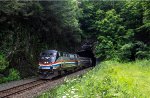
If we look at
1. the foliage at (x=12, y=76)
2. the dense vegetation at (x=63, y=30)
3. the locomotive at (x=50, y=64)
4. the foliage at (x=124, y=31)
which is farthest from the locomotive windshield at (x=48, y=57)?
the foliage at (x=124, y=31)

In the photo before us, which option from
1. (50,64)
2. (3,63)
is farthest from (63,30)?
(3,63)

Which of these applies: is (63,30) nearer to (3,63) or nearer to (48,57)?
(48,57)

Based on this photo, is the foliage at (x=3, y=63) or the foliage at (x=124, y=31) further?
the foliage at (x=124, y=31)

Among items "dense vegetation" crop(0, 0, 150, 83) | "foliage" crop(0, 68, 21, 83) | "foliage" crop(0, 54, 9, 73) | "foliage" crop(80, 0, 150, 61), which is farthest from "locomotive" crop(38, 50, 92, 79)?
"foliage" crop(80, 0, 150, 61)

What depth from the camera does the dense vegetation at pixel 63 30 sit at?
1030 inches

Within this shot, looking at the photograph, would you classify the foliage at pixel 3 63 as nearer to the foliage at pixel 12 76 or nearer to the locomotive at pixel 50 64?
the foliage at pixel 12 76

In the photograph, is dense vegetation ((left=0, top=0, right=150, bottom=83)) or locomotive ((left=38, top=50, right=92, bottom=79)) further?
locomotive ((left=38, top=50, right=92, bottom=79))

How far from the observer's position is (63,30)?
37.2 m

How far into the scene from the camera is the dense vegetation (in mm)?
26156

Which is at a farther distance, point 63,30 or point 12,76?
point 63,30

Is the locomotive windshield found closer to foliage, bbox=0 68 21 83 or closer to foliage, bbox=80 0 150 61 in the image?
foliage, bbox=0 68 21 83

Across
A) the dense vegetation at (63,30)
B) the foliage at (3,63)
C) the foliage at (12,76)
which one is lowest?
the foliage at (12,76)

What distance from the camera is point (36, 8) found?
91.0 ft

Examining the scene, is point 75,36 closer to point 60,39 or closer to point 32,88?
point 60,39
